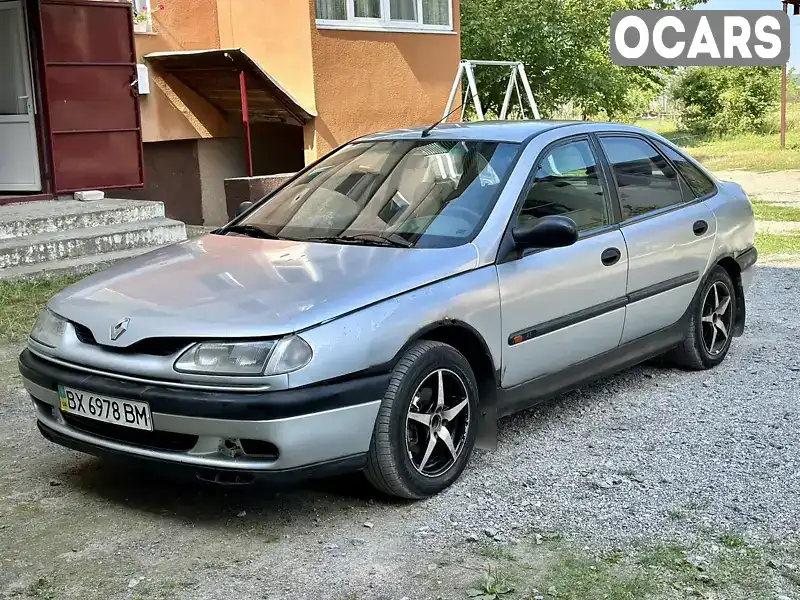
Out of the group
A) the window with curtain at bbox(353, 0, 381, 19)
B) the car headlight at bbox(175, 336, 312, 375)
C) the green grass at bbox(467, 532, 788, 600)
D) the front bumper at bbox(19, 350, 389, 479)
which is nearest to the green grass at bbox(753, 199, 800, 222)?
the window with curtain at bbox(353, 0, 381, 19)

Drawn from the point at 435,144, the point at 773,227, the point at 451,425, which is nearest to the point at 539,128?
the point at 435,144

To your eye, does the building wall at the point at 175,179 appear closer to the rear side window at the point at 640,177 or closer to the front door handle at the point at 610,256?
the rear side window at the point at 640,177

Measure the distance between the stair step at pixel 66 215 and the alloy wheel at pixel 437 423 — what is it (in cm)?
668

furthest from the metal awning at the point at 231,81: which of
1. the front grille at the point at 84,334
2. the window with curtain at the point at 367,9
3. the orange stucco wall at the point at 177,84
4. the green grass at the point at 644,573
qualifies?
the green grass at the point at 644,573

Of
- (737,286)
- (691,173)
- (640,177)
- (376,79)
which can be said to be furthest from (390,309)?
(376,79)

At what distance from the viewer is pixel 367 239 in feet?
15.2

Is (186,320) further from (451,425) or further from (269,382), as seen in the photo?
(451,425)

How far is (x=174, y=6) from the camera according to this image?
1318 cm

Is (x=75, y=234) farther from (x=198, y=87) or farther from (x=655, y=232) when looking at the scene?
(x=655, y=232)

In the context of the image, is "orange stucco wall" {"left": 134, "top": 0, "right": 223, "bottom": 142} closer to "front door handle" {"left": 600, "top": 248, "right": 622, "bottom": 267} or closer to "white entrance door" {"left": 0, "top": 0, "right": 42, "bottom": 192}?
"white entrance door" {"left": 0, "top": 0, "right": 42, "bottom": 192}

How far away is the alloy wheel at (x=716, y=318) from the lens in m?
6.27

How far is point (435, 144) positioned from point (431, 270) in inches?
46.8

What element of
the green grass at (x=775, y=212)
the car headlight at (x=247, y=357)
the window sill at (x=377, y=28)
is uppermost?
the window sill at (x=377, y=28)

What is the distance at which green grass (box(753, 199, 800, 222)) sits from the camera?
14.1 metres
